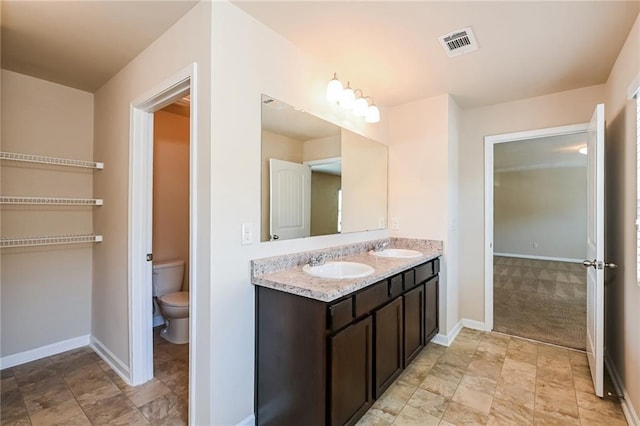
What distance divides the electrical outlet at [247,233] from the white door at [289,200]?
0.19m

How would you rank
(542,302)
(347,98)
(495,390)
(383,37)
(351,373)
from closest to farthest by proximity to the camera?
(351,373), (383,37), (495,390), (347,98), (542,302)

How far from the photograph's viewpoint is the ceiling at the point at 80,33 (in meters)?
1.64

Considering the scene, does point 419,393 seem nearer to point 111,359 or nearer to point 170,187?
point 111,359

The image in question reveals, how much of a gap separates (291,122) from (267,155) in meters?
0.33

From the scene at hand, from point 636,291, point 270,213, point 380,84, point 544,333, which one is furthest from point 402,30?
point 544,333

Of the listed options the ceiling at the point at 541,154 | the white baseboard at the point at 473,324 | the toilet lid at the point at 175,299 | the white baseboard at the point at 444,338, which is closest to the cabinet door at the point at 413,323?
the white baseboard at the point at 444,338

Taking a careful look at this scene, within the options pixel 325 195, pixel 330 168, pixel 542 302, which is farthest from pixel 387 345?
pixel 542 302

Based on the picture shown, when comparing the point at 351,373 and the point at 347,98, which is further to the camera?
the point at 347,98

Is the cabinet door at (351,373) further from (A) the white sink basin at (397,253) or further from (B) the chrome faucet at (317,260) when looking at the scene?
(A) the white sink basin at (397,253)

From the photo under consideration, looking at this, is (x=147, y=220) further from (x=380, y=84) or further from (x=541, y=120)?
(x=541, y=120)

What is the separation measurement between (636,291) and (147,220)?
3.20 metres

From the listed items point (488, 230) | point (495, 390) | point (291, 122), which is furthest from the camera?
point (488, 230)

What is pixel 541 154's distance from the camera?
6152 millimetres

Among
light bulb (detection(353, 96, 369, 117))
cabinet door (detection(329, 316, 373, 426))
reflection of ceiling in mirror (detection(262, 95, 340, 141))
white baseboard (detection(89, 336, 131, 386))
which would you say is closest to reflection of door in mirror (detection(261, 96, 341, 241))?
reflection of ceiling in mirror (detection(262, 95, 340, 141))
